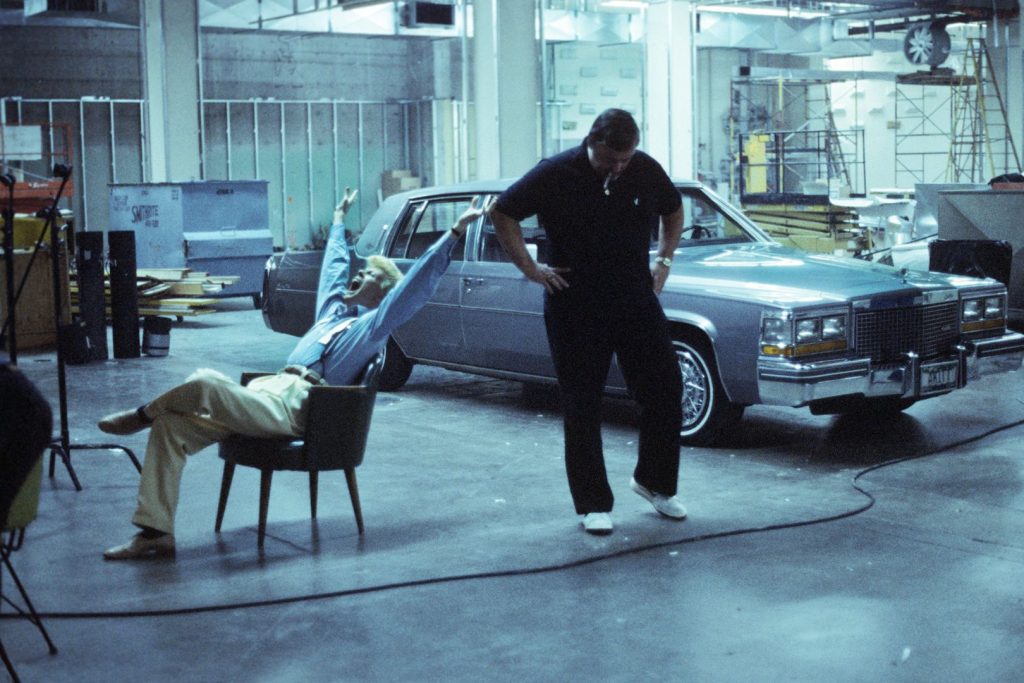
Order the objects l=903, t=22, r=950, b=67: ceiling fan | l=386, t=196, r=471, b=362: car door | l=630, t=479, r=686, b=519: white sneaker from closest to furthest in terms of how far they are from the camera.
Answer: l=630, t=479, r=686, b=519: white sneaker
l=386, t=196, r=471, b=362: car door
l=903, t=22, r=950, b=67: ceiling fan

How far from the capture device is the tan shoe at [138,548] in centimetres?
556

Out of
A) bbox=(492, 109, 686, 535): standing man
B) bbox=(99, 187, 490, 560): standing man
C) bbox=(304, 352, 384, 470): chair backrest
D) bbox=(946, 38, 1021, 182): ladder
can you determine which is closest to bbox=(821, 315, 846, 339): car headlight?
bbox=(492, 109, 686, 535): standing man

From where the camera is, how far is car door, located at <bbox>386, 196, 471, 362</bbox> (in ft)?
30.5

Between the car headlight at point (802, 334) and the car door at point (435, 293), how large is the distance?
2.55 metres

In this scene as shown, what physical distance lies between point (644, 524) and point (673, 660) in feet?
Answer: 5.90

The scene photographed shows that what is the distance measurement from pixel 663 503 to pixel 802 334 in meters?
1.61

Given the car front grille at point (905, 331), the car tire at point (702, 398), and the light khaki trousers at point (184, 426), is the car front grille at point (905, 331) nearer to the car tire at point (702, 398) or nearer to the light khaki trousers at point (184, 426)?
the car tire at point (702, 398)

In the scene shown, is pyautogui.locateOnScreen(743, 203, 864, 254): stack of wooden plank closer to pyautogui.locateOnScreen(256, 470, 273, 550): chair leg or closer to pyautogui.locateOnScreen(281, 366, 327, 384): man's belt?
pyautogui.locateOnScreen(281, 366, 327, 384): man's belt

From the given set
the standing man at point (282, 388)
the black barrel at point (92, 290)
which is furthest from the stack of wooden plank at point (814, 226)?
the standing man at point (282, 388)

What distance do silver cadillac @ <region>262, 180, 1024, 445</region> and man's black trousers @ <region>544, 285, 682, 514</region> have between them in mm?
1541

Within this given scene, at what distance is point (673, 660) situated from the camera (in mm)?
4305

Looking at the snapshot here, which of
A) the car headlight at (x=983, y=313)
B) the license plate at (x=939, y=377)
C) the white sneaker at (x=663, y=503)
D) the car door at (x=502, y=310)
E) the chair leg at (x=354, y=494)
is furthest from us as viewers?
the car door at (x=502, y=310)

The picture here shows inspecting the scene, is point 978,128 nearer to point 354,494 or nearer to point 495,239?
point 495,239

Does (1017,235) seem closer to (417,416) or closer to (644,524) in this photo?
(417,416)
